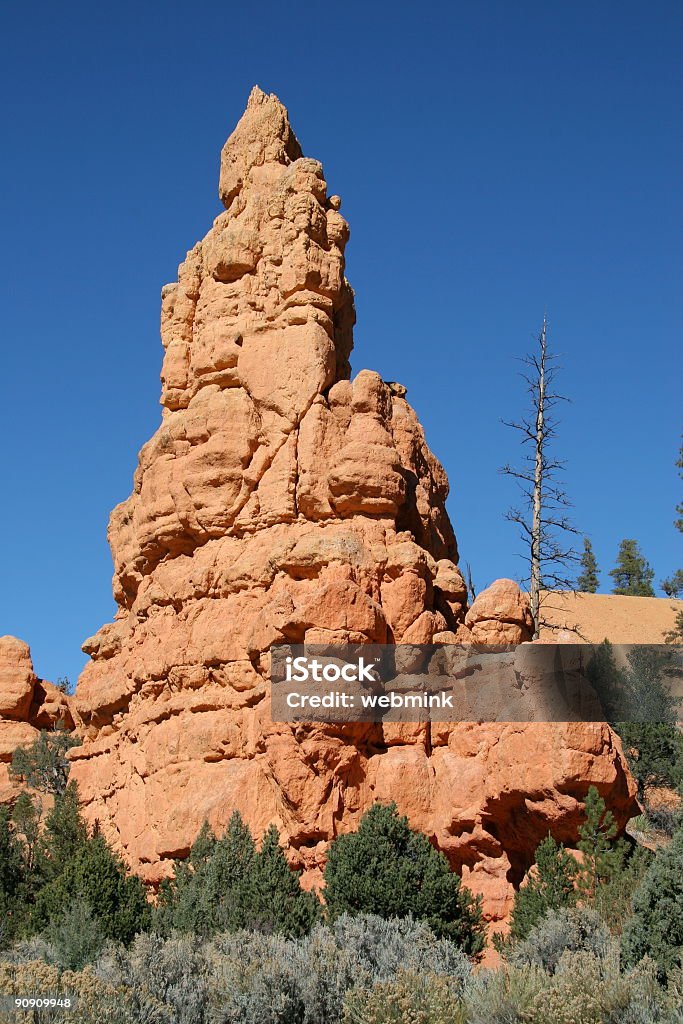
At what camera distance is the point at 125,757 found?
1147 inches

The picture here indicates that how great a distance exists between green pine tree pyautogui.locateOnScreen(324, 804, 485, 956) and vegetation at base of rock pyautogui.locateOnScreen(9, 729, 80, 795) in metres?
15.2

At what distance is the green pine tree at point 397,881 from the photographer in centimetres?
2094

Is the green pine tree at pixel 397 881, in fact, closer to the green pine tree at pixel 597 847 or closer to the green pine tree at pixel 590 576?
the green pine tree at pixel 597 847

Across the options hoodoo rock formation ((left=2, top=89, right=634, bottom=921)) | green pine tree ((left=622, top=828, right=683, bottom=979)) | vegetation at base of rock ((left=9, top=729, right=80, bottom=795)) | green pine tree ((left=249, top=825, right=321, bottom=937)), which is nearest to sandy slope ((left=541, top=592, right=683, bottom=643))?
hoodoo rock formation ((left=2, top=89, right=634, bottom=921))

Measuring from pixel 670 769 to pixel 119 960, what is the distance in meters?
19.8

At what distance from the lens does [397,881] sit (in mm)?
21125

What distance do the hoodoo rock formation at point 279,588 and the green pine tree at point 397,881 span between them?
1.13 m

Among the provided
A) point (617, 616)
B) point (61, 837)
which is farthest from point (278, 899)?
point (617, 616)

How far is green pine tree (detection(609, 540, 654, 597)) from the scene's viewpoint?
288 feet

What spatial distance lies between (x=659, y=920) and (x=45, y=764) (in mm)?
22957

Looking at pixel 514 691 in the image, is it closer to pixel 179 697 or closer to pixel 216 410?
pixel 179 697

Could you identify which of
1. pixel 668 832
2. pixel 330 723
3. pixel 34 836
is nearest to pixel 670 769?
pixel 668 832

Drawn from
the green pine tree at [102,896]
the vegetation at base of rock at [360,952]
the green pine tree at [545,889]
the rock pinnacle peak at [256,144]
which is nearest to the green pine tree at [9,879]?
the vegetation at base of rock at [360,952]

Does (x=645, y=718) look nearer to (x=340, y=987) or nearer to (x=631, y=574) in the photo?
(x=340, y=987)
